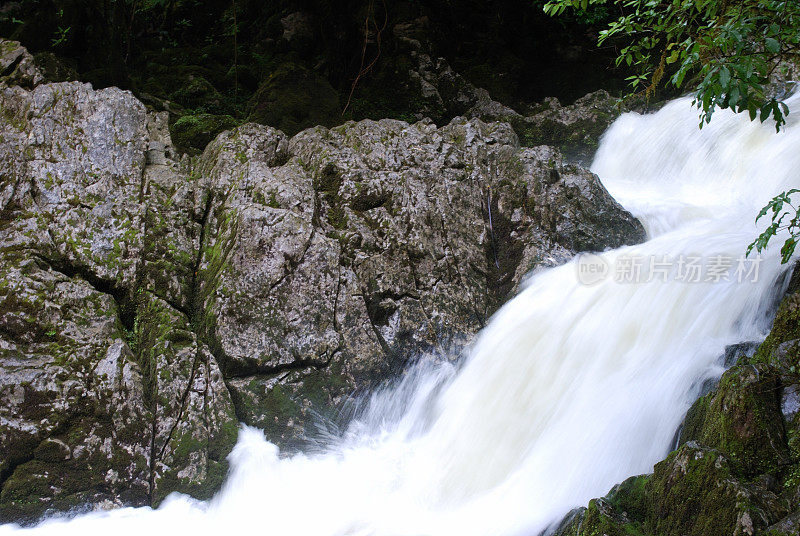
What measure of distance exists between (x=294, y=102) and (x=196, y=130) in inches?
63.0

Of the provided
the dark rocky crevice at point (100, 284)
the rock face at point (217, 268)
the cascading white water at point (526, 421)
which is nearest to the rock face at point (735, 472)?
the cascading white water at point (526, 421)

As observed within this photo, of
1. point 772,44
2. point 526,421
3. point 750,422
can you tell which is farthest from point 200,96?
point 750,422

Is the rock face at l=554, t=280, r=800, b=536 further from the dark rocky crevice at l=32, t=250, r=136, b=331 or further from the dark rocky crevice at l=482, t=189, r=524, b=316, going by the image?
the dark rocky crevice at l=32, t=250, r=136, b=331

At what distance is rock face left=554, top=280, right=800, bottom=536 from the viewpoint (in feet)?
9.33

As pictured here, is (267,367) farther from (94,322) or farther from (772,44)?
(772,44)

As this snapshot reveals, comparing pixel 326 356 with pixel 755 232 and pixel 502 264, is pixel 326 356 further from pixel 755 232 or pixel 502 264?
pixel 755 232

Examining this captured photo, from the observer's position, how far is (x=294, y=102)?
8609mm

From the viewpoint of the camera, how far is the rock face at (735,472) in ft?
9.33

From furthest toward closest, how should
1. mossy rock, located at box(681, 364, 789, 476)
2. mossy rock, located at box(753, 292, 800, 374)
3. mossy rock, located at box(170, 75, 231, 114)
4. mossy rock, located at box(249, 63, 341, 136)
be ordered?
mossy rock, located at box(170, 75, 231, 114) → mossy rock, located at box(249, 63, 341, 136) → mossy rock, located at box(753, 292, 800, 374) → mossy rock, located at box(681, 364, 789, 476)

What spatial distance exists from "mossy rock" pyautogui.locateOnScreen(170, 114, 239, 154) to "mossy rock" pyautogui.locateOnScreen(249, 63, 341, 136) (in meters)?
0.64

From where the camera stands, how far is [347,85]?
10.8 meters

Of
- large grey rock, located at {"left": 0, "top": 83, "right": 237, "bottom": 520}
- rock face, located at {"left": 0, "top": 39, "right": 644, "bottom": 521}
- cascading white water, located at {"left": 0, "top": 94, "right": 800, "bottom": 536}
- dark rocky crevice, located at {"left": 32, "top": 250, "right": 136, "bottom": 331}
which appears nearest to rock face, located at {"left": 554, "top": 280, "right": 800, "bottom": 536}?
cascading white water, located at {"left": 0, "top": 94, "right": 800, "bottom": 536}

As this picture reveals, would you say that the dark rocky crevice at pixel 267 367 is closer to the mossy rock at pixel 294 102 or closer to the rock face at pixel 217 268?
the rock face at pixel 217 268

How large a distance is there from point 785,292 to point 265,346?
449 centimetres
